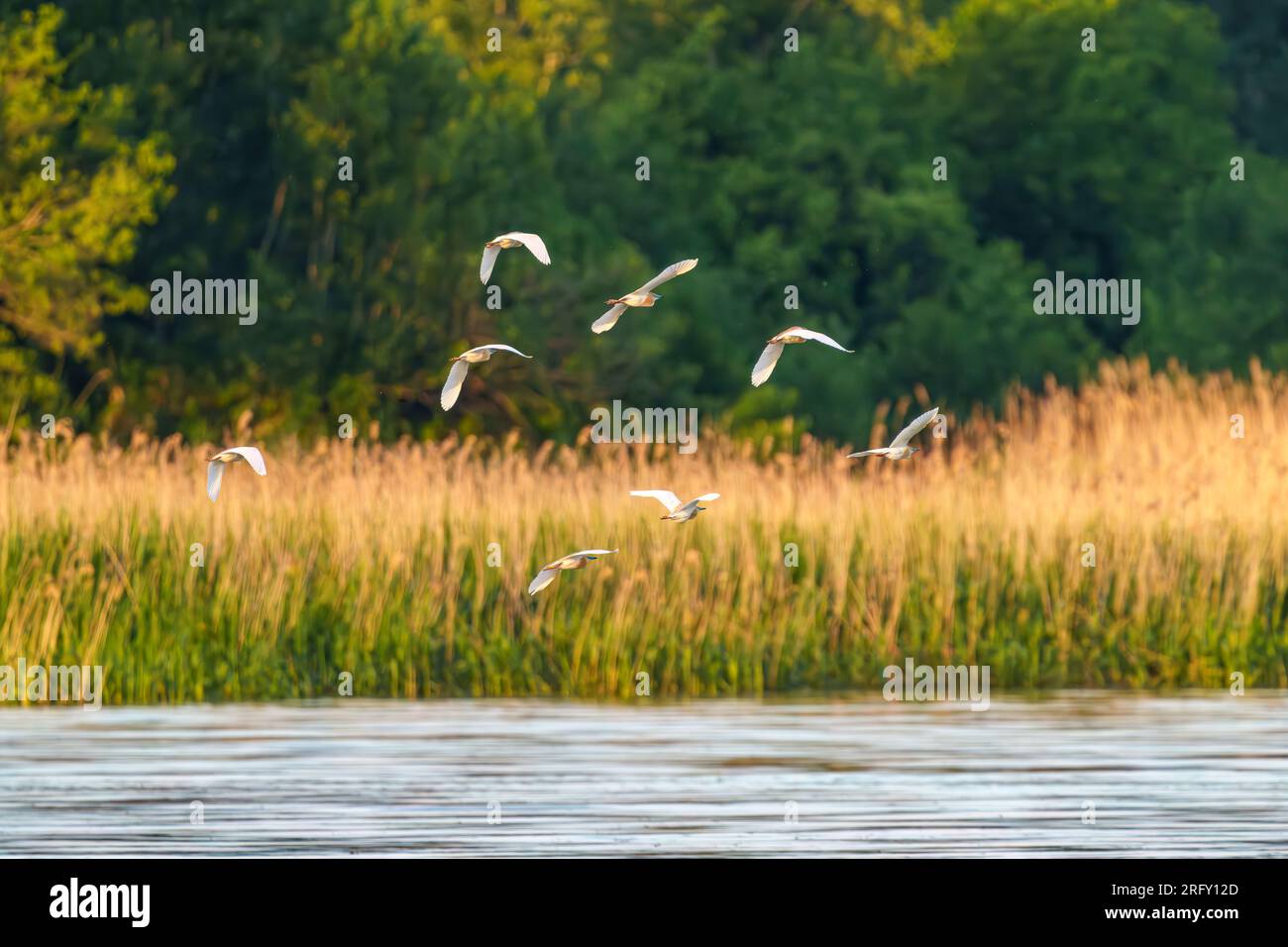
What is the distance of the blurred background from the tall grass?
27.8ft

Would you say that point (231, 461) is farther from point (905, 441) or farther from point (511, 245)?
point (905, 441)

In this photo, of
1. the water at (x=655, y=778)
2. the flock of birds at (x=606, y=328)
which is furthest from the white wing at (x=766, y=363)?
the water at (x=655, y=778)

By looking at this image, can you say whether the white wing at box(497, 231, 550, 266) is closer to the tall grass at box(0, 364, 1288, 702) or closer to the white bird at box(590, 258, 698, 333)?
the white bird at box(590, 258, 698, 333)

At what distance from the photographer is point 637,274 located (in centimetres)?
3541

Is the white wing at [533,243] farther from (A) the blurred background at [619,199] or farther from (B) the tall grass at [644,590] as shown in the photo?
(A) the blurred background at [619,199]

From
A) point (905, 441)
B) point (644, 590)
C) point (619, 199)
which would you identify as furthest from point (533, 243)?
point (619, 199)

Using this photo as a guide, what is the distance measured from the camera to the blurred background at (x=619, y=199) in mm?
31625

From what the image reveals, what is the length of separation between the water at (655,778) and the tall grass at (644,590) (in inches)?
23.7

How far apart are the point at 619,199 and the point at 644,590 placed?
22684 mm

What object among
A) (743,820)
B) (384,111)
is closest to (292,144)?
(384,111)

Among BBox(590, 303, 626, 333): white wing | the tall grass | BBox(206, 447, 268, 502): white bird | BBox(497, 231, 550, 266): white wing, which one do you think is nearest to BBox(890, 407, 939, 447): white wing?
BBox(590, 303, 626, 333): white wing

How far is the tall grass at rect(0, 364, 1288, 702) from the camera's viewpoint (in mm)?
17531
